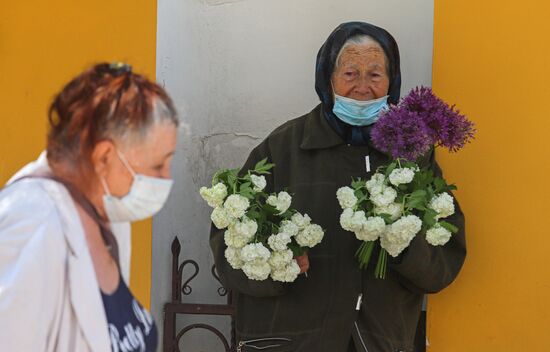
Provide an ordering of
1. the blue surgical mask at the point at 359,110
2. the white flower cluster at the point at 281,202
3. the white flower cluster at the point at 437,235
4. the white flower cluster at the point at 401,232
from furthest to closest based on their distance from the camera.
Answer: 1. the blue surgical mask at the point at 359,110
2. the white flower cluster at the point at 281,202
3. the white flower cluster at the point at 437,235
4. the white flower cluster at the point at 401,232

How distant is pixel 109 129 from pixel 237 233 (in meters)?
1.53

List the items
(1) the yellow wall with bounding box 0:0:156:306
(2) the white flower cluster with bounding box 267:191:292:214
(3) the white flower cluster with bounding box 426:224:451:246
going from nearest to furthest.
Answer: (3) the white flower cluster with bounding box 426:224:451:246
(2) the white flower cluster with bounding box 267:191:292:214
(1) the yellow wall with bounding box 0:0:156:306

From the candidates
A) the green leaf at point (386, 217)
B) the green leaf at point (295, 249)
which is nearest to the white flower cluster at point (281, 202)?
the green leaf at point (295, 249)

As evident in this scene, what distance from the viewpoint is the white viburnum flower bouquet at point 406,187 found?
3.53 m

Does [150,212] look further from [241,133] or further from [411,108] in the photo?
[241,133]

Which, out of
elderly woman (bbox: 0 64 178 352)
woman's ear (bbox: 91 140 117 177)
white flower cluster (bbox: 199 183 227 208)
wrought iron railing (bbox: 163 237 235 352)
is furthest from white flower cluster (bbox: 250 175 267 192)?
woman's ear (bbox: 91 140 117 177)

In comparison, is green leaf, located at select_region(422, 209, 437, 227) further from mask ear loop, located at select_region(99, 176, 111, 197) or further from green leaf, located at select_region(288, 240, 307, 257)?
mask ear loop, located at select_region(99, 176, 111, 197)

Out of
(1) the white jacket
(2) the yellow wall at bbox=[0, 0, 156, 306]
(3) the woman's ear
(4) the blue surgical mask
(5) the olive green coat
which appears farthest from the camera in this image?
(2) the yellow wall at bbox=[0, 0, 156, 306]

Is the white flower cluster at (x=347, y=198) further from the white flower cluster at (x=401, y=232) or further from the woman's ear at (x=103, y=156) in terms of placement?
the woman's ear at (x=103, y=156)

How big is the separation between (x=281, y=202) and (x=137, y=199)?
152 cm

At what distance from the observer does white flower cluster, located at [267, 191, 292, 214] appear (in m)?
3.72

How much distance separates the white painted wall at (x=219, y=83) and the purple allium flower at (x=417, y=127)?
1208 millimetres

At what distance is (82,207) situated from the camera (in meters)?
2.21

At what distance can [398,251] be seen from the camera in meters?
3.61
